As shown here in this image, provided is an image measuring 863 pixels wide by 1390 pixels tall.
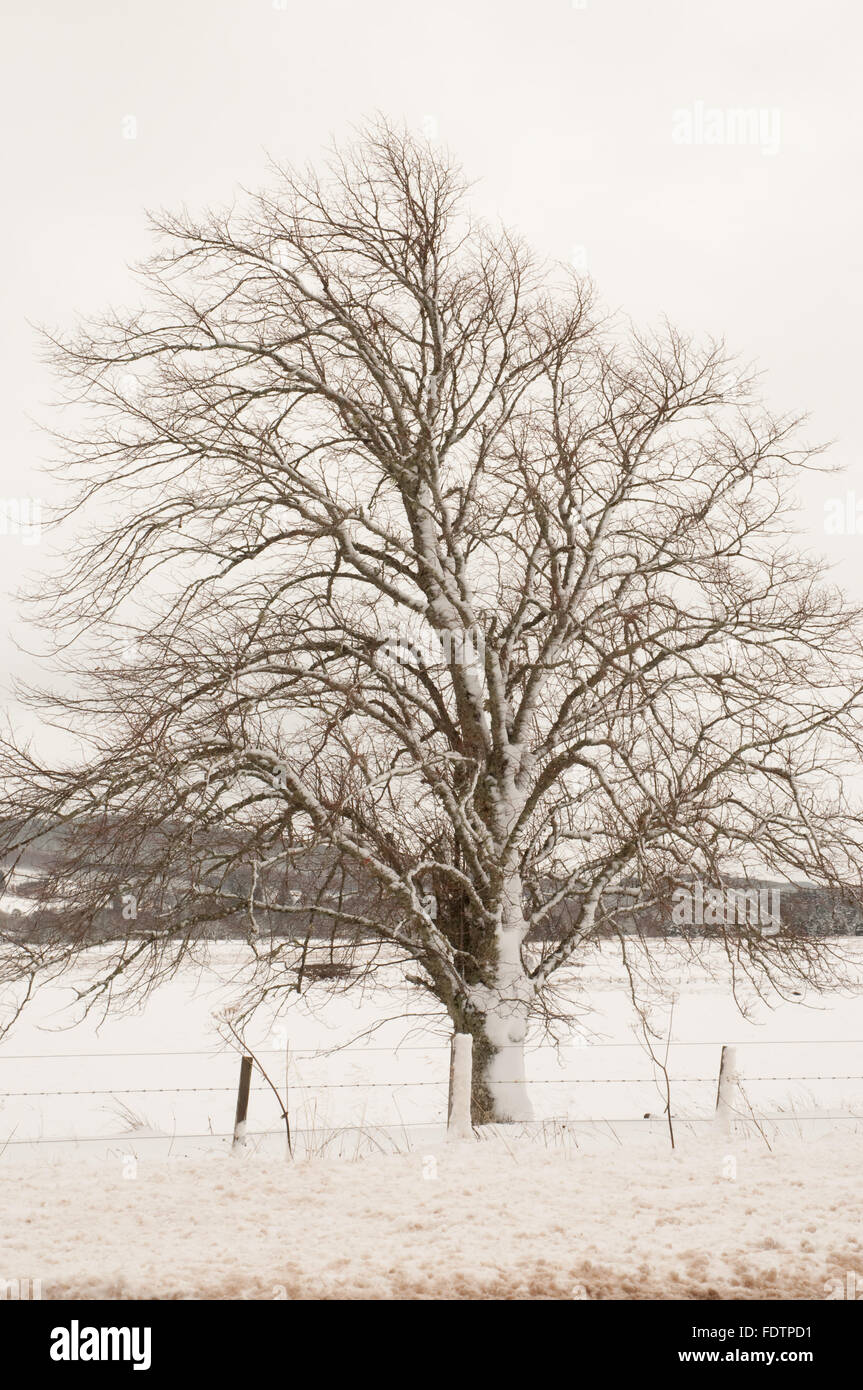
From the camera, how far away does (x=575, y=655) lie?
539 inches

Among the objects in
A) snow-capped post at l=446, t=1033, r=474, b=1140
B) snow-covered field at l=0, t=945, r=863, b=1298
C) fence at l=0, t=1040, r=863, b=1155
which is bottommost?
fence at l=0, t=1040, r=863, b=1155

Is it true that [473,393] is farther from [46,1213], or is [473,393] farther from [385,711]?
[46,1213]

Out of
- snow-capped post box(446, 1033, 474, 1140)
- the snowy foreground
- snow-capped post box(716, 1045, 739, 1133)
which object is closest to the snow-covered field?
the snowy foreground

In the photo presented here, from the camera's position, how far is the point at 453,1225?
7.05 metres

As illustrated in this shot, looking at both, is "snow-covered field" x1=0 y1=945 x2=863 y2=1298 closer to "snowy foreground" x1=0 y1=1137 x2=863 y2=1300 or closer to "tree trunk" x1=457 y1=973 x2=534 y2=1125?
"snowy foreground" x1=0 y1=1137 x2=863 y2=1300

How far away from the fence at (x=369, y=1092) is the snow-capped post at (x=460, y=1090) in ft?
6.49

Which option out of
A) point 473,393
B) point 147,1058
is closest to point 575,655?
point 473,393

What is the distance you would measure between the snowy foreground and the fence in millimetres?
3267

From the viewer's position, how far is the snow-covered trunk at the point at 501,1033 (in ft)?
41.0

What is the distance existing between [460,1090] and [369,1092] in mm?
9548

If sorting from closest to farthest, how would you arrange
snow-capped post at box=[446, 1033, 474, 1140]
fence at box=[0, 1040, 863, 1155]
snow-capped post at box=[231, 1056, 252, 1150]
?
snow-capped post at box=[446, 1033, 474, 1140] < snow-capped post at box=[231, 1056, 252, 1150] < fence at box=[0, 1040, 863, 1155]

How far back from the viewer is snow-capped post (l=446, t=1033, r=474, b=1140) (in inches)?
396

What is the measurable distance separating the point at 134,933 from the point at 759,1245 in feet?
24.2

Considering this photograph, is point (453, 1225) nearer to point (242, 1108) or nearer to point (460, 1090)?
point (460, 1090)
